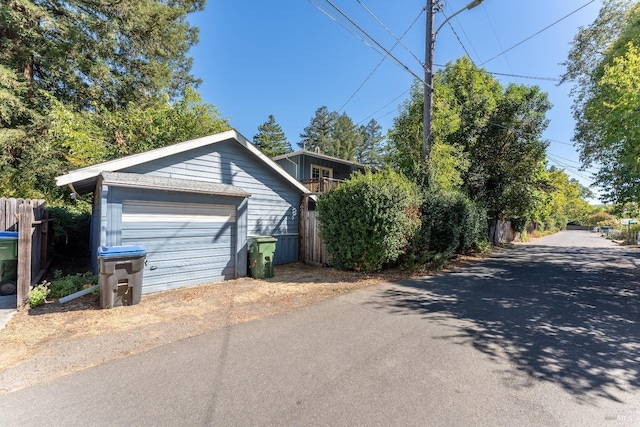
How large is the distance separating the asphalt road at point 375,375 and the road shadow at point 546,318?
0.03m

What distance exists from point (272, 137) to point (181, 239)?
126ft

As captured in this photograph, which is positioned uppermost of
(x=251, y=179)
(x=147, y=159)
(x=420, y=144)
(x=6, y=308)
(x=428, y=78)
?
(x=428, y=78)

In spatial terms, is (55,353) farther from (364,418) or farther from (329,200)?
(329,200)

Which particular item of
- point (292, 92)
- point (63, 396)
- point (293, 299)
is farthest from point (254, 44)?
point (63, 396)

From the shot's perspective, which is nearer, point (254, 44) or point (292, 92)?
point (254, 44)

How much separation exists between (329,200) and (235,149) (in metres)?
3.17

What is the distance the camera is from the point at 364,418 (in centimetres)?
229

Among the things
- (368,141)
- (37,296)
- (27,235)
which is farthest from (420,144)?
(368,141)

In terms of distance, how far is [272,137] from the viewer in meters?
42.7

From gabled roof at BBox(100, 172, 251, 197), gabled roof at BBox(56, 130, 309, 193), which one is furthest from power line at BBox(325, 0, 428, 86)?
gabled roof at BBox(100, 172, 251, 197)

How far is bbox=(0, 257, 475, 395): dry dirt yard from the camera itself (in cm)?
317

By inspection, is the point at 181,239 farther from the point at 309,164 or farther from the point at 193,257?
the point at 309,164

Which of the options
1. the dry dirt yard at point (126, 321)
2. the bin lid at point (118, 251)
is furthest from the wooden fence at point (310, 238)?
the bin lid at point (118, 251)

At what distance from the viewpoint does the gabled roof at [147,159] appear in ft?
18.0
